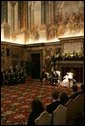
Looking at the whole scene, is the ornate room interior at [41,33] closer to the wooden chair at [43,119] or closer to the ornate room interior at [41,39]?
the ornate room interior at [41,39]

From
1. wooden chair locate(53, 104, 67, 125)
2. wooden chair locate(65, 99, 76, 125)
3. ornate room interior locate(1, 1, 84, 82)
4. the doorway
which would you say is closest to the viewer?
wooden chair locate(53, 104, 67, 125)

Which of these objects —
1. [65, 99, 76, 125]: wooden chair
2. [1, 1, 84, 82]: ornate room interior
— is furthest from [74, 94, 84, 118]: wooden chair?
[1, 1, 84, 82]: ornate room interior

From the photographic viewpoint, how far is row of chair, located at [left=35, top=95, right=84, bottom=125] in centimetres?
370

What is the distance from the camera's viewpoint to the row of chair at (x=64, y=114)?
3699mm

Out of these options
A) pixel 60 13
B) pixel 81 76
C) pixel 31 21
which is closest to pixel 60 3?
pixel 60 13

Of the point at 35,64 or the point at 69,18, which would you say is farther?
the point at 35,64

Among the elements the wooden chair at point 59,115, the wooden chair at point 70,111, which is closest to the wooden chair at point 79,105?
the wooden chair at point 70,111

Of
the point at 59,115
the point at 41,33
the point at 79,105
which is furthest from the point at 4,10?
the point at 59,115

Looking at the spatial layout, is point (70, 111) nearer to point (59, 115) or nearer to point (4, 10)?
point (59, 115)

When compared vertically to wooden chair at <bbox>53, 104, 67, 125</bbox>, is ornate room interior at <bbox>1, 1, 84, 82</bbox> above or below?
above

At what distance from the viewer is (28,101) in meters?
9.41

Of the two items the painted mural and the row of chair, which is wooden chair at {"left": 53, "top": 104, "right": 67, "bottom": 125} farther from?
the painted mural

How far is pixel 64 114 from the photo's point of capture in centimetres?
441

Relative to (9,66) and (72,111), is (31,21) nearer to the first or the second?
(9,66)
